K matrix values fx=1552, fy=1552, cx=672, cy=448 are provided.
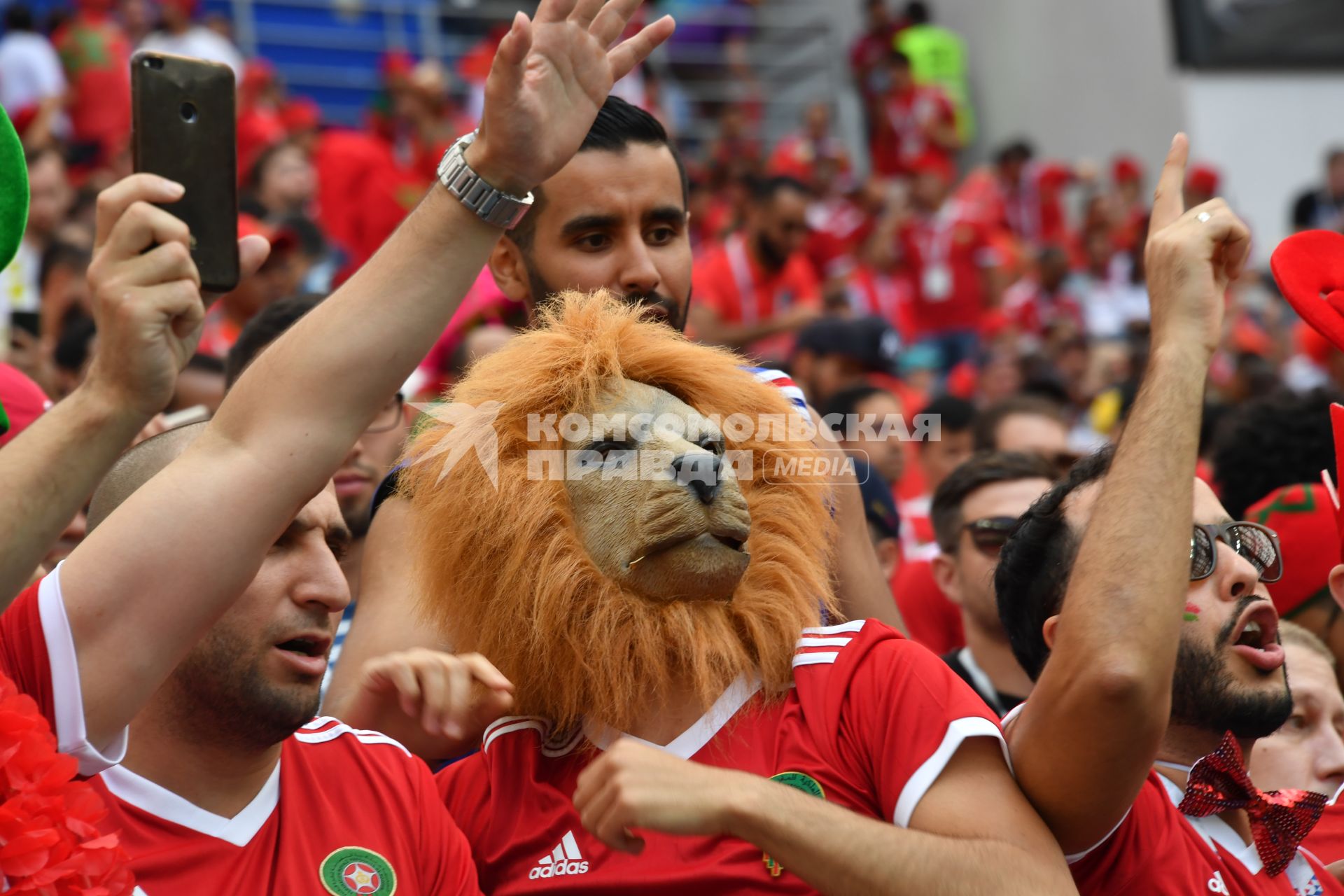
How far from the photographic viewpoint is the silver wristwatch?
2.02m

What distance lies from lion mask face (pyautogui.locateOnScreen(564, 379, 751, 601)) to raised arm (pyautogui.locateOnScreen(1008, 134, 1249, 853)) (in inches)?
21.5

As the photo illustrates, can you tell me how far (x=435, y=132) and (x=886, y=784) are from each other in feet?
30.5

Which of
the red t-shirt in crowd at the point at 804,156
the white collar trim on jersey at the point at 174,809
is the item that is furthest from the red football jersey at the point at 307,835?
the red t-shirt in crowd at the point at 804,156

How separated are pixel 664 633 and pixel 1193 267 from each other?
3.30 ft

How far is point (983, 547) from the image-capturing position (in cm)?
442

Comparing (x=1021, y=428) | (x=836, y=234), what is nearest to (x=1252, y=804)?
(x=1021, y=428)

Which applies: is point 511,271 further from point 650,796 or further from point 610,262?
point 650,796

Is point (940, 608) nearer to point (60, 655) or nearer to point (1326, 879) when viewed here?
point (1326, 879)

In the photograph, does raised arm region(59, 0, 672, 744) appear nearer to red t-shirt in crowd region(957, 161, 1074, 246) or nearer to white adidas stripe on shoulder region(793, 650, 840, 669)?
white adidas stripe on shoulder region(793, 650, 840, 669)

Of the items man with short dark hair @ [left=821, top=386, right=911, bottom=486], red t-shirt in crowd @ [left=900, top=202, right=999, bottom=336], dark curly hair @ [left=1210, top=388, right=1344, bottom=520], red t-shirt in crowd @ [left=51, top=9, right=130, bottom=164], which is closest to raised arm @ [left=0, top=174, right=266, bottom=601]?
man with short dark hair @ [left=821, top=386, right=911, bottom=486]

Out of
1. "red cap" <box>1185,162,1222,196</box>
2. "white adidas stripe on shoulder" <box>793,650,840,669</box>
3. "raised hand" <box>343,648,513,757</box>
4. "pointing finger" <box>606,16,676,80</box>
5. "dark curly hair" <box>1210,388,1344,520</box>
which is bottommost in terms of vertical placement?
"red cap" <box>1185,162,1222,196</box>

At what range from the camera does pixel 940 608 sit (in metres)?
5.13

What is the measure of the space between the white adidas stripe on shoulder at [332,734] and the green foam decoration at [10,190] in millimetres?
983

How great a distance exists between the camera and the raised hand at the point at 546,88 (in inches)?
78.7
